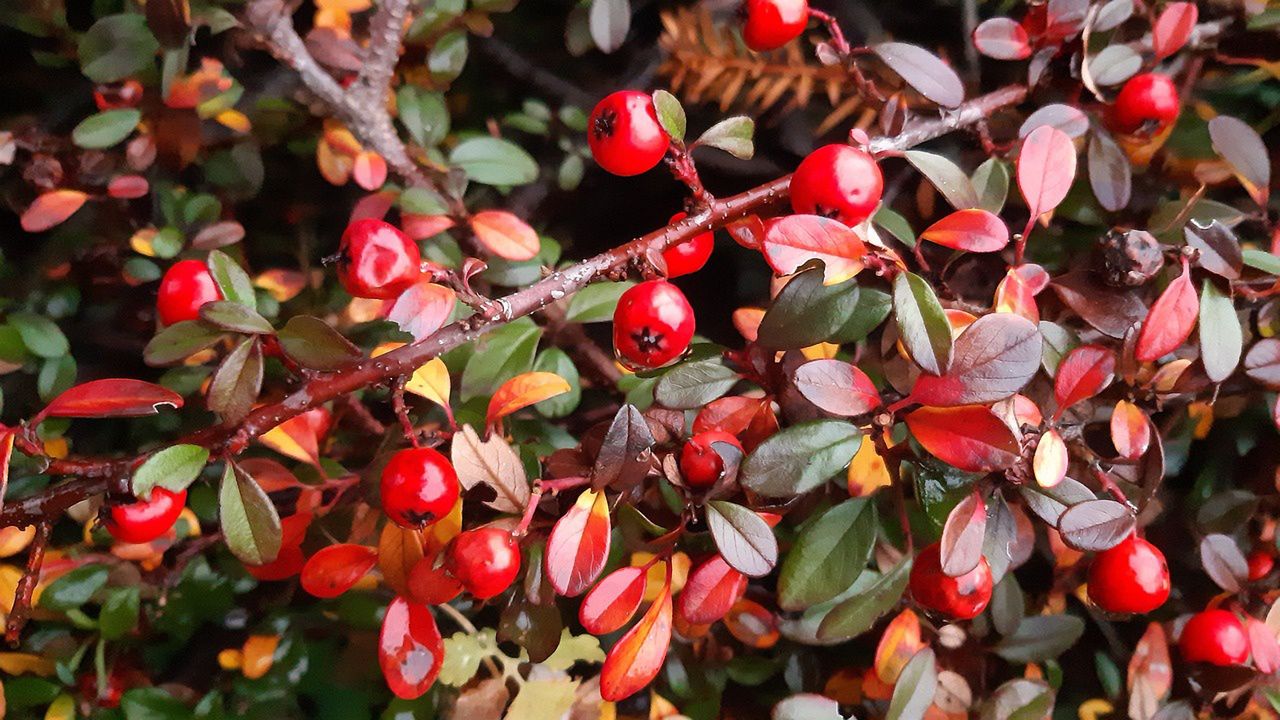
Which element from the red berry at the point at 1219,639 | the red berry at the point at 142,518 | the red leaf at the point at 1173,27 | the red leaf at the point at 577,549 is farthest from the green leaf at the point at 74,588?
the red leaf at the point at 1173,27

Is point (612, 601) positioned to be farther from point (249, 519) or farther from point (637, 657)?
point (249, 519)

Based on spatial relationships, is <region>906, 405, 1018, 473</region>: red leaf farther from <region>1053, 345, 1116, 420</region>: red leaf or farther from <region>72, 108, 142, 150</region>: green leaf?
<region>72, 108, 142, 150</region>: green leaf

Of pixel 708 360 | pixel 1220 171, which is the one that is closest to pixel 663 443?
pixel 708 360

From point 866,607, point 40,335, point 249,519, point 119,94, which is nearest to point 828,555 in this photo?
point 866,607

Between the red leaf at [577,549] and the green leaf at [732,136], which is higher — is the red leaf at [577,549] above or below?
below

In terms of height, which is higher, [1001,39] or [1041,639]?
[1001,39]

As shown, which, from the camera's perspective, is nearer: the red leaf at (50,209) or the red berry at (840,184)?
the red berry at (840,184)

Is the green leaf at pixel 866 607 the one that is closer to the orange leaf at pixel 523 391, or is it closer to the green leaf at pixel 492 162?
the orange leaf at pixel 523 391
